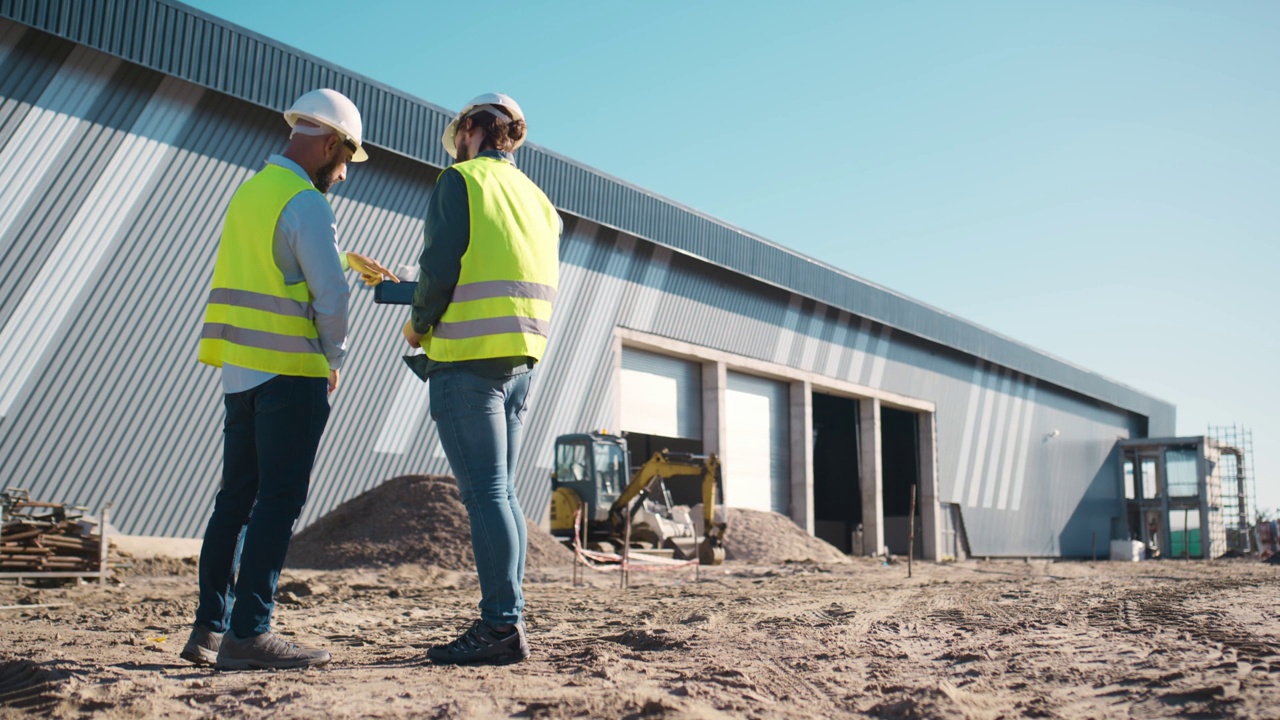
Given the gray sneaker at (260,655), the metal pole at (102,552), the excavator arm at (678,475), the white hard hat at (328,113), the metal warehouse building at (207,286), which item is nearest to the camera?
the gray sneaker at (260,655)

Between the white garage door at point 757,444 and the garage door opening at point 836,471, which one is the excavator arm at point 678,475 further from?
the garage door opening at point 836,471

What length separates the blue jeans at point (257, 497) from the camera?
339cm

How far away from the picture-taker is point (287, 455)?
11.4 feet

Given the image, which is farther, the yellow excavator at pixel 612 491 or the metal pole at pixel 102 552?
the yellow excavator at pixel 612 491

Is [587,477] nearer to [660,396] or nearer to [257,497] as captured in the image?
[660,396]

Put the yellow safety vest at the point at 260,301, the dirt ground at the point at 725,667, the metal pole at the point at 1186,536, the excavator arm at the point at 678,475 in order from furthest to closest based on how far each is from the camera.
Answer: the metal pole at the point at 1186,536 < the excavator arm at the point at 678,475 < the yellow safety vest at the point at 260,301 < the dirt ground at the point at 725,667

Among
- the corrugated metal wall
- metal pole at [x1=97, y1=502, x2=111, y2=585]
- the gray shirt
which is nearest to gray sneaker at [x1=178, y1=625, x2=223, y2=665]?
the gray shirt

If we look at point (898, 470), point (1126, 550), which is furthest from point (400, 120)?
point (1126, 550)

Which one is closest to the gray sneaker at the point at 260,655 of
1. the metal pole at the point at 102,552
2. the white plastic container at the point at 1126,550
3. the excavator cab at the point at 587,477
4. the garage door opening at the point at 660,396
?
the metal pole at the point at 102,552

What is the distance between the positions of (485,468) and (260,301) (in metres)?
1.04

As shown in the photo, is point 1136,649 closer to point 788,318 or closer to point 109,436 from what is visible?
point 109,436

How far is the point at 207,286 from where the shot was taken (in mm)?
14688

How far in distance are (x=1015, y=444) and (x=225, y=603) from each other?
38.8m

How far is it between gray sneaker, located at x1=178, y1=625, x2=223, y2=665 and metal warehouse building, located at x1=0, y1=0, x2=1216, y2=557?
Result: 10972 millimetres
